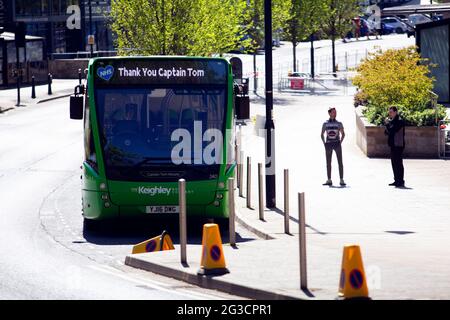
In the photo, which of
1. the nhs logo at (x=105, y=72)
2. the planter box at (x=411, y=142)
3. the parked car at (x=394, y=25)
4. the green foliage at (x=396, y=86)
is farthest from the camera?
the parked car at (x=394, y=25)

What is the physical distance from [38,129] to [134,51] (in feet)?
27.8

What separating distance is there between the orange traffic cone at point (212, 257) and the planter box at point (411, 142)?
1649 cm

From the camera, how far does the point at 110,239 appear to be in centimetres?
1972

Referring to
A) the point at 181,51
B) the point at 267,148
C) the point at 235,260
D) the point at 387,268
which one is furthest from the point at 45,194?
the point at 181,51

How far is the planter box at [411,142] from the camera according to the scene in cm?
3078

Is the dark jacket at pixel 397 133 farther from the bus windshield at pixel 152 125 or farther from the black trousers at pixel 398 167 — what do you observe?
the bus windshield at pixel 152 125

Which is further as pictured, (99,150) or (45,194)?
(45,194)

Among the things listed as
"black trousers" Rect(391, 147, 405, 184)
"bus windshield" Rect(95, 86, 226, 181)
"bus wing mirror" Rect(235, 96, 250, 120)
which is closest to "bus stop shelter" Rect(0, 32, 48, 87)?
"black trousers" Rect(391, 147, 405, 184)

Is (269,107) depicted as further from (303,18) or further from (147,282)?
(303,18)

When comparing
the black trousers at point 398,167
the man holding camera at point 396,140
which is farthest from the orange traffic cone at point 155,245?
the man holding camera at point 396,140

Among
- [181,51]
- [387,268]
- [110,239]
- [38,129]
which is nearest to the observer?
[387,268]

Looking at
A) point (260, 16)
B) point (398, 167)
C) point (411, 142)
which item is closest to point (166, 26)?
point (411, 142)

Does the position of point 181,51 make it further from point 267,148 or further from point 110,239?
point 110,239

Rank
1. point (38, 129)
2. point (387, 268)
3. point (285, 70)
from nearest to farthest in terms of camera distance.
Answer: point (387, 268) → point (38, 129) → point (285, 70)
